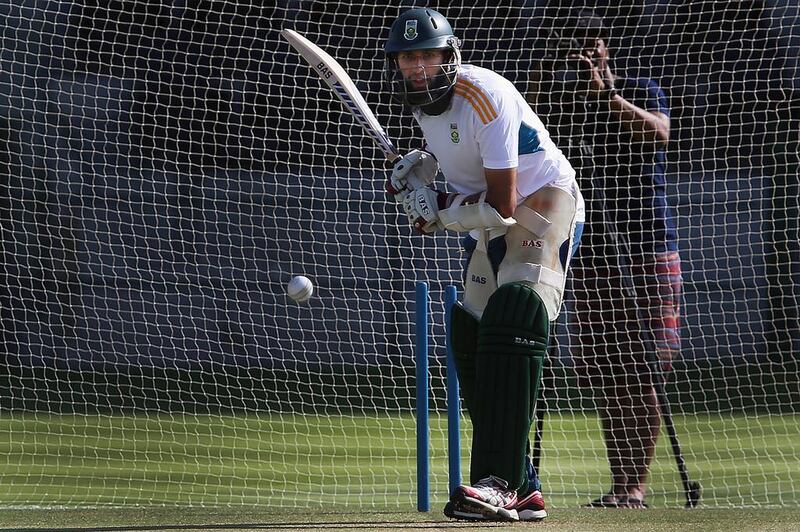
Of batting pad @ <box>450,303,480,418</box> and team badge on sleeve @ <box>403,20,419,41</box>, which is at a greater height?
team badge on sleeve @ <box>403,20,419,41</box>

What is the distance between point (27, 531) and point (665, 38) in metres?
6.98

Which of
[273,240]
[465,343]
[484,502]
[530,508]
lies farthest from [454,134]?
[273,240]

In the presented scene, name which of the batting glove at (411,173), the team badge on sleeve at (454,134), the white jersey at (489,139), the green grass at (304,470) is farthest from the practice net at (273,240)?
the team badge on sleeve at (454,134)

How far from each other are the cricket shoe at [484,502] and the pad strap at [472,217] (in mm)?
705

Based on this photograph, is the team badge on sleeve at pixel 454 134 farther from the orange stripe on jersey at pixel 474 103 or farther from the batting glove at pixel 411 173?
the batting glove at pixel 411 173

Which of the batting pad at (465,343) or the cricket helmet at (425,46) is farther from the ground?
the cricket helmet at (425,46)

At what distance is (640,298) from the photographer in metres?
4.59

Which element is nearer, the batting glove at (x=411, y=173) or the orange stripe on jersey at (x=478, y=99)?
the orange stripe on jersey at (x=478, y=99)

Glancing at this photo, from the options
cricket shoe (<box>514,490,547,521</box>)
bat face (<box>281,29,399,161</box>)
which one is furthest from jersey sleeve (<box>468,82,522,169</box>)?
cricket shoe (<box>514,490,547,521</box>)

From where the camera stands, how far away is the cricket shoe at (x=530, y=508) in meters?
3.59

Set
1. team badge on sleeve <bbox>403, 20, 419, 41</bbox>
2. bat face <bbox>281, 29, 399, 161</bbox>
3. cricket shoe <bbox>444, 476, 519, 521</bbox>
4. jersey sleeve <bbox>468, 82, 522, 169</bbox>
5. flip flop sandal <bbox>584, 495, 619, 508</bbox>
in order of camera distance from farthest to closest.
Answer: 1. flip flop sandal <bbox>584, 495, 619, 508</bbox>
2. bat face <bbox>281, 29, 399, 161</bbox>
3. team badge on sleeve <bbox>403, 20, 419, 41</bbox>
4. jersey sleeve <bbox>468, 82, 522, 169</bbox>
5. cricket shoe <bbox>444, 476, 519, 521</bbox>

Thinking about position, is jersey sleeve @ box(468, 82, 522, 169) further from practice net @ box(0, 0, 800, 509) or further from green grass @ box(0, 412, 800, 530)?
practice net @ box(0, 0, 800, 509)

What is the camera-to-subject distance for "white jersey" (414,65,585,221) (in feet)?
10.6

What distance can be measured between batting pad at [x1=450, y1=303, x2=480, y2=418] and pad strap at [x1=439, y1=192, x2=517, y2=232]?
12.8 inches
